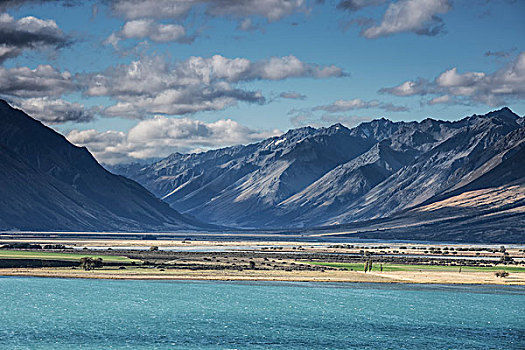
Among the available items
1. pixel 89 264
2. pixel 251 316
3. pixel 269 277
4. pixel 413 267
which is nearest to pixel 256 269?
pixel 269 277

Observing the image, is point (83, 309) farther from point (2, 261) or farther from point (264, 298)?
point (2, 261)

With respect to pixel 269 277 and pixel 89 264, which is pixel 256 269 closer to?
pixel 269 277

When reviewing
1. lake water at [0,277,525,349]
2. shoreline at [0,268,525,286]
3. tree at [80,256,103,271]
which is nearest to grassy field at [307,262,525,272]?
shoreline at [0,268,525,286]

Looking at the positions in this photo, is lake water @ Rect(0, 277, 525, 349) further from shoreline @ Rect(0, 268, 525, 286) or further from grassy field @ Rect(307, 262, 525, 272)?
grassy field @ Rect(307, 262, 525, 272)

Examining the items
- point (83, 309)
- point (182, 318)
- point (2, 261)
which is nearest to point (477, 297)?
point (182, 318)

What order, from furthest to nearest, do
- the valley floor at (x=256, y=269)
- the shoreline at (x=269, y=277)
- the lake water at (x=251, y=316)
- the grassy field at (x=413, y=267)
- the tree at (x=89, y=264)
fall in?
1. the grassy field at (x=413, y=267)
2. the tree at (x=89, y=264)
3. the valley floor at (x=256, y=269)
4. the shoreline at (x=269, y=277)
5. the lake water at (x=251, y=316)

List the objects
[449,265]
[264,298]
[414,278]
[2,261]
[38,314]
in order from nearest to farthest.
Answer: [38,314], [264,298], [414,278], [2,261], [449,265]

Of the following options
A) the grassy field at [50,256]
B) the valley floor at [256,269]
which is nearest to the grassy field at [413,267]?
the valley floor at [256,269]

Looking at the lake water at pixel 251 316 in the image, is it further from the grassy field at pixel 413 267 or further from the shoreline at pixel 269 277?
the grassy field at pixel 413 267
